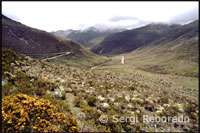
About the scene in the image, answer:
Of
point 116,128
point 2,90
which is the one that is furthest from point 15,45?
point 116,128

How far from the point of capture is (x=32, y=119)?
15.5 feet

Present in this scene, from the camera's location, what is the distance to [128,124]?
704 centimetres

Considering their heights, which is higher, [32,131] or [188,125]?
[32,131]

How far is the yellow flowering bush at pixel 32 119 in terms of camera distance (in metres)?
4.25

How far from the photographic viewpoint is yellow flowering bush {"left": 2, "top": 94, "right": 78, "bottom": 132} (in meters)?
4.25

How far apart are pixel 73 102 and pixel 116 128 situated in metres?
3.75

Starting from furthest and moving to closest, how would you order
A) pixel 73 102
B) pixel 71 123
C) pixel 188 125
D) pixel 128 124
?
pixel 188 125
pixel 73 102
pixel 128 124
pixel 71 123

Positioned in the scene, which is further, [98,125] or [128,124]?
[128,124]

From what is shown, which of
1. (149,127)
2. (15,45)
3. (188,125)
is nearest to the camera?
(149,127)

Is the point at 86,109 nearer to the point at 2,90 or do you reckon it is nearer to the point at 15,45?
the point at 2,90

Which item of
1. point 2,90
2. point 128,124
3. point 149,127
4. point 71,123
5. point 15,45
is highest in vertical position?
point 15,45

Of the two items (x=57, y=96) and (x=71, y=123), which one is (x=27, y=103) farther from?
(x=57, y=96)

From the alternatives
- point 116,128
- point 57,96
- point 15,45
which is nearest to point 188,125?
point 116,128

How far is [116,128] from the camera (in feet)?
20.2
